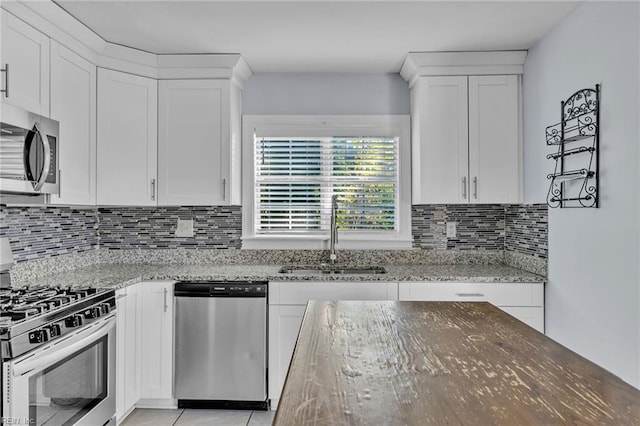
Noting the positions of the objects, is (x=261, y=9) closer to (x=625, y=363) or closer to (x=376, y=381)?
(x=376, y=381)

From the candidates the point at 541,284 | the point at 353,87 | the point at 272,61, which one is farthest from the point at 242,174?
the point at 541,284

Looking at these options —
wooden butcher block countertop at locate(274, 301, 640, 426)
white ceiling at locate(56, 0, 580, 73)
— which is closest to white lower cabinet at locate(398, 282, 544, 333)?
wooden butcher block countertop at locate(274, 301, 640, 426)

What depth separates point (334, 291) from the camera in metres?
2.71

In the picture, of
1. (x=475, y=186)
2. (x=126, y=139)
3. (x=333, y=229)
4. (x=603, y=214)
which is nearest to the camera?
(x=603, y=214)

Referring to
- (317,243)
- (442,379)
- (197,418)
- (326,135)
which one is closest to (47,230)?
(197,418)

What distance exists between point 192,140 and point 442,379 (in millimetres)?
2461

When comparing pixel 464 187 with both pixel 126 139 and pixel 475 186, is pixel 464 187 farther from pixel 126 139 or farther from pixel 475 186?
pixel 126 139

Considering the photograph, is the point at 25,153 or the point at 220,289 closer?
the point at 25,153

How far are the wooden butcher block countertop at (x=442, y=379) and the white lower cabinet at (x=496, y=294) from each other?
43.5 inches

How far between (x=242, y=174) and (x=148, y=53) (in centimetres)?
106

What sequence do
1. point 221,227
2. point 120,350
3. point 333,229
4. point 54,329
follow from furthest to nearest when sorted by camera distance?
point 221,227
point 333,229
point 120,350
point 54,329

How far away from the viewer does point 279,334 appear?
8.89 ft

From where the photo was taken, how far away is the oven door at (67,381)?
63.1 inches

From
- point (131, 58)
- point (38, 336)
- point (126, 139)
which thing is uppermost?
point (131, 58)
